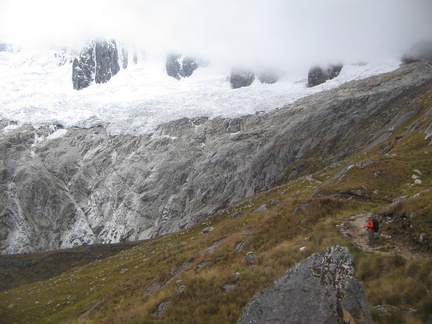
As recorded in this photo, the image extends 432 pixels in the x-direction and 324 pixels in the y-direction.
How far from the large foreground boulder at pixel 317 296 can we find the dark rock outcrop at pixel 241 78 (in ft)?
547

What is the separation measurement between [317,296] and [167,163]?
→ 109 m

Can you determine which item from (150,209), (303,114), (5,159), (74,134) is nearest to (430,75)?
(303,114)

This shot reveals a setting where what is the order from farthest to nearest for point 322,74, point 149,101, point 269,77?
point 269,77 → point 322,74 → point 149,101

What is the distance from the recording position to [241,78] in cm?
17450

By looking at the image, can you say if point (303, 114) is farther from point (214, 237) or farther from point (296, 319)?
point (296, 319)

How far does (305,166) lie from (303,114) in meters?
30.0

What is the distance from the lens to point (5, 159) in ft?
403

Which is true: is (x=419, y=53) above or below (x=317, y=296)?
above

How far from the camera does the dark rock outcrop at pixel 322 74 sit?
150 metres

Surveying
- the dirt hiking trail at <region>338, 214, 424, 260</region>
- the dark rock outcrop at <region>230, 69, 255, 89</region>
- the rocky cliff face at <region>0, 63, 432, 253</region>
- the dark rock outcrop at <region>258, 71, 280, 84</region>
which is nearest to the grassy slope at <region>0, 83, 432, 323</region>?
the dirt hiking trail at <region>338, 214, 424, 260</region>

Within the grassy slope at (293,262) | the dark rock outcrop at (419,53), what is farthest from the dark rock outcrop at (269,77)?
the grassy slope at (293,262)

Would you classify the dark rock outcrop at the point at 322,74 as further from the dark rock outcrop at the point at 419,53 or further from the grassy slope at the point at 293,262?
the grassy slope at the point at 293,262

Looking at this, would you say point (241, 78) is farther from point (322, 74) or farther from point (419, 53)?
point (419, 53)

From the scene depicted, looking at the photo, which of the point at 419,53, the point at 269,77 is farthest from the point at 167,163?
the point at 419,53
